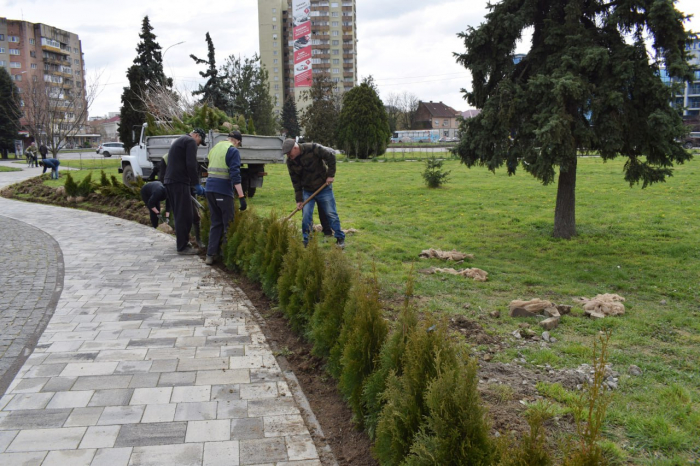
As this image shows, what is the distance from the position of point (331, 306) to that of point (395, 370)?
144cm

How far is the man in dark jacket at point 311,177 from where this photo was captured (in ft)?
29.1

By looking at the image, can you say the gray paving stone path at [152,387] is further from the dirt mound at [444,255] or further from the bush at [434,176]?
the bush at [434,176]

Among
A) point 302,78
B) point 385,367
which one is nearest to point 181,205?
point 385,367

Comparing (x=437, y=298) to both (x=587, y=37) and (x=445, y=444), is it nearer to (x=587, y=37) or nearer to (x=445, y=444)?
(x=445, y=444)

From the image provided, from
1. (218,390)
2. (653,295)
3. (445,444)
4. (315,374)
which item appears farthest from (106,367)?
(653,295)

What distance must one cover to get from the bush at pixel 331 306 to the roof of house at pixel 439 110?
10774 cm

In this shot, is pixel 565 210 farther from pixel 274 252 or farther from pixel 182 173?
pixel 182 173

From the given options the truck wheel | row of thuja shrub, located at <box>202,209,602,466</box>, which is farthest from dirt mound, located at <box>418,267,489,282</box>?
the truck wheel

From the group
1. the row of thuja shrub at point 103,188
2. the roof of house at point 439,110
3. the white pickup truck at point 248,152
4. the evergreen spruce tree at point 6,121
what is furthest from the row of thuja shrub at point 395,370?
the roof of house at point 439,110

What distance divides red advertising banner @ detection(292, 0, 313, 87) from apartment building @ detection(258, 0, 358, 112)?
9.84 meters

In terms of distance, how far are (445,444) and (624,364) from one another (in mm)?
2588

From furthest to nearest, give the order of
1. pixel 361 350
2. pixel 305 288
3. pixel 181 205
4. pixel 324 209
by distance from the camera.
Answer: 1. pixel 324 209
2. pixel 181 205
3. pixel 305 288
4. pixel 361 350

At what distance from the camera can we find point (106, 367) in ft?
15.0

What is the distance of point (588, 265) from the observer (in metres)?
8.12
